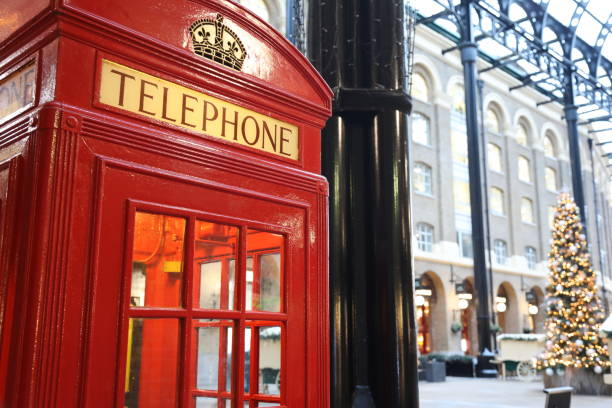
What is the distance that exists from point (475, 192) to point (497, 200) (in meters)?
13.4

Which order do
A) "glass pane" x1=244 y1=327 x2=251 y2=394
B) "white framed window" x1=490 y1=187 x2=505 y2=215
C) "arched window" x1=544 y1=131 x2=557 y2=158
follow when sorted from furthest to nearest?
"arched window" x1=544 y1=131 x2=557 y2=158, "white framed window" x1=490 y1=187 x2=505 y2=215, "glass pane" x1=244 y1=327 x2=251 y2=394

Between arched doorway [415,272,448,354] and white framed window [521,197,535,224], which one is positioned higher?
white framed window [521,197,535,224]

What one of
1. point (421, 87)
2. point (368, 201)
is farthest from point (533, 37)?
point (368, 201)

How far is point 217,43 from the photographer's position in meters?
1.89

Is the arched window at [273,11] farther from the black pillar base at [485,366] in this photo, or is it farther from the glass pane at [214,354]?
the glass pane at [214,354]

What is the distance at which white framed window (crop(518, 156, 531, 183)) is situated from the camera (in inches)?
1451

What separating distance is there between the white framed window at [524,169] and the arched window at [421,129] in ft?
31.1

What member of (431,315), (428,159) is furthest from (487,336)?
(428,159)

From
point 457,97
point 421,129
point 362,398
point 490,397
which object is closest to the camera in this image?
point 362,398

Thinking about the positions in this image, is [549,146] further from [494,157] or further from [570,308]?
[570,308]

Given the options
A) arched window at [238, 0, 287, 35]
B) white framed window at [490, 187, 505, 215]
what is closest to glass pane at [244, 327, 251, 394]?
arched window at [238, 0, 287, 35]

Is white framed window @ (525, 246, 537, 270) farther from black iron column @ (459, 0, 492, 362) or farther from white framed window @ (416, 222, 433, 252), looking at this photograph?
black iron column @ (459, 0, 492, 362)

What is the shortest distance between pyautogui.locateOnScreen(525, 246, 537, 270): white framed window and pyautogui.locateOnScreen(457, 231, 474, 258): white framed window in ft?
21.3

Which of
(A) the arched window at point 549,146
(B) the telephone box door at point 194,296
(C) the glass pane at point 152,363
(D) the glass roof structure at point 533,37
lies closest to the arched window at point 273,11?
(D) the glass roof structure at point 533,37
